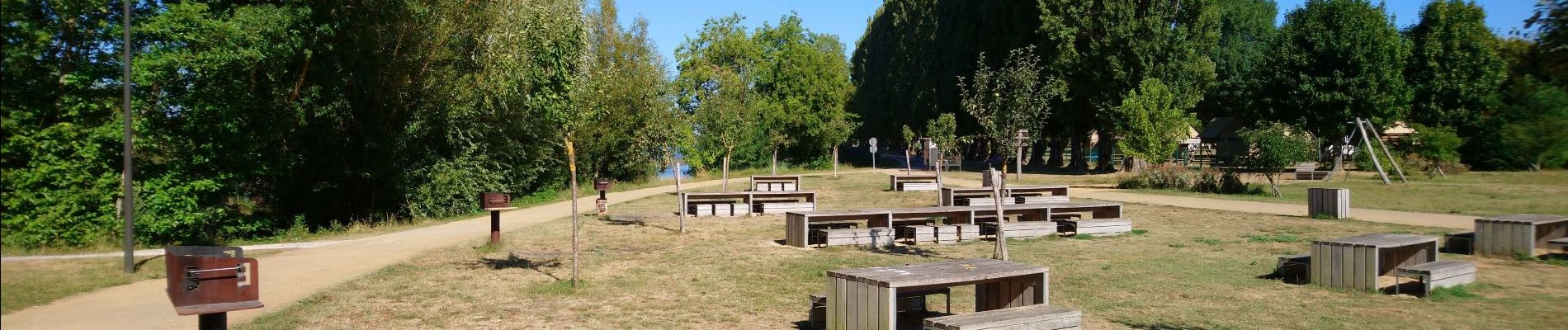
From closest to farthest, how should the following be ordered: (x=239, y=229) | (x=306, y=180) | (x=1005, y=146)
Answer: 1. (x=239, y=229)
2. (x=306, y=180)
3. (x=1005, y=146)

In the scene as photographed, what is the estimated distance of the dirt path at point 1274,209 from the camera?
16984 mm

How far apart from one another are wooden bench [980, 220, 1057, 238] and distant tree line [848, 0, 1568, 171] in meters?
18.2

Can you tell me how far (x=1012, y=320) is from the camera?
5.95 meters

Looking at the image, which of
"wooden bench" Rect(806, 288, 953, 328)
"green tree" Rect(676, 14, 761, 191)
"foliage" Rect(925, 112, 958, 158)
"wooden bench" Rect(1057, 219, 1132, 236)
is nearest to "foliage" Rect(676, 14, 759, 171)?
"green tree" Rect(676, 14, 761, 191)

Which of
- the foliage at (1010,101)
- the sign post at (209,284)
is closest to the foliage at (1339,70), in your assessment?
the foliage at (1010,101)

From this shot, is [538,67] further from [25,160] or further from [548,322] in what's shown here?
[25,160]

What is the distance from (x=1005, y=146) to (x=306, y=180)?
26505 millimetres

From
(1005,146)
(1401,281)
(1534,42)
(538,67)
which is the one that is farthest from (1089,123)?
(1534,42)

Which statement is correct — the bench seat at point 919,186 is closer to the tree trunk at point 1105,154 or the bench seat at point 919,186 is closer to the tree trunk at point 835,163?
the tree trunk at point 835,163

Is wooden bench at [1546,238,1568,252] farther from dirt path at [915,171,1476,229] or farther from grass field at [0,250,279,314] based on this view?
grass field at [0,250,279,314]

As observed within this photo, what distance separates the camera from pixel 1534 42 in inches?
127

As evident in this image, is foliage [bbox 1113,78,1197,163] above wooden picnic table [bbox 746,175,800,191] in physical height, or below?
above

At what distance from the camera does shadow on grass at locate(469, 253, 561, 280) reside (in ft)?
36.4

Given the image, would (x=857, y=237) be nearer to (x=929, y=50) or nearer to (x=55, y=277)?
(x=55, y=277)
